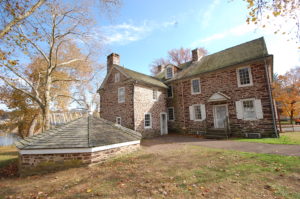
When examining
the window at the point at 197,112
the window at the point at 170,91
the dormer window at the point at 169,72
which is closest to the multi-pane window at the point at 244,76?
the window at the point at 197,112

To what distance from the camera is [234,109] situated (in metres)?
12.1

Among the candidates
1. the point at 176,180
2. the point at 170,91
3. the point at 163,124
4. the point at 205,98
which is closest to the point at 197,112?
the point at 205,98

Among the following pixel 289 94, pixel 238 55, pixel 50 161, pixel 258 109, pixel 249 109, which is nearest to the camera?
pixel 50 161

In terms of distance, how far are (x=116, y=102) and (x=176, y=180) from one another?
1207cm

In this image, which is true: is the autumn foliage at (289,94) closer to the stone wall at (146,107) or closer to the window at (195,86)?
the window at (195,86)

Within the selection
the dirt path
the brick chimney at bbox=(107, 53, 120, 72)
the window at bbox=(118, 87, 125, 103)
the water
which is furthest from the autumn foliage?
the water

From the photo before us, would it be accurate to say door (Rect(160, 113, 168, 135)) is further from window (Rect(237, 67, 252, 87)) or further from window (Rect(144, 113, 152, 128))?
window (Rect(237, 67, 252, 87))

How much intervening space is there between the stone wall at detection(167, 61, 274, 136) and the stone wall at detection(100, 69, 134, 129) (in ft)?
18.5

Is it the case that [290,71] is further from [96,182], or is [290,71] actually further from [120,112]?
[96,182]

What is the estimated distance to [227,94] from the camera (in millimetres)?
12547

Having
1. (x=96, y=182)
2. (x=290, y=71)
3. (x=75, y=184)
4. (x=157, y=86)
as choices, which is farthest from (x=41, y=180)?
(x=290, y=71)

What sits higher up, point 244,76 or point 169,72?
point 169,72

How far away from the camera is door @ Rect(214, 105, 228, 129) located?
12.8 metres

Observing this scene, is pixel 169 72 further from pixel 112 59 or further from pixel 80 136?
pixel 80 136
